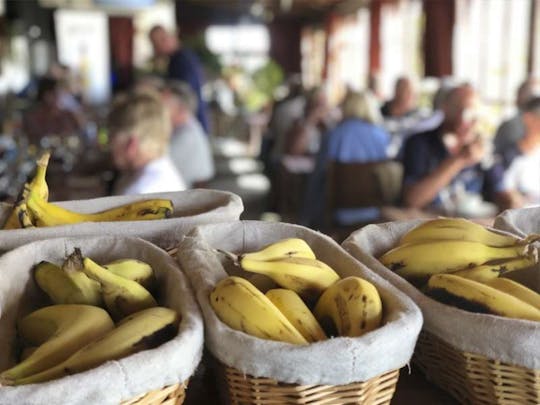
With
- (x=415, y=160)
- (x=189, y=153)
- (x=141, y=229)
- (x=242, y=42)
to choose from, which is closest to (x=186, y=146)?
(x=189, y=153)

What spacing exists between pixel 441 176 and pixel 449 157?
188 mm

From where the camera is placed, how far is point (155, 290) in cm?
98

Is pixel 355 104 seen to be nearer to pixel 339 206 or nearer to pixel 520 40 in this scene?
pixel 339 206

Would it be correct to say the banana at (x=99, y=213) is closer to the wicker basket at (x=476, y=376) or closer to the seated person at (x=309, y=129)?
the wicker basket at (x=476, y=376)

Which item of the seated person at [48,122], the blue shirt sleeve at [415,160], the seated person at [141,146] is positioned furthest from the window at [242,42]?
the seated person at [141,146]

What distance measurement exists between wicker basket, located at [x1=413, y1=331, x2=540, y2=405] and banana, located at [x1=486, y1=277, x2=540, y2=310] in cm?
11

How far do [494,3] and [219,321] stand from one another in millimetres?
6832

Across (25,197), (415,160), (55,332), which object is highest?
(25,197)

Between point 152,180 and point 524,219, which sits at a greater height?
point 524,219

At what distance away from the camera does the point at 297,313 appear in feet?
2.77

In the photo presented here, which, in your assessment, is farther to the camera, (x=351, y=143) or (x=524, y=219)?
(x=351, y=143)

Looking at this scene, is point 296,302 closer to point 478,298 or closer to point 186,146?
point 478,298

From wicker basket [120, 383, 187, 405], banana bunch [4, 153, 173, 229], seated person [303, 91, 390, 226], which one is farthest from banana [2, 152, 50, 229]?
seated person [303, 91, 390, 226]

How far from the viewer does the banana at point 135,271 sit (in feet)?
3.17
